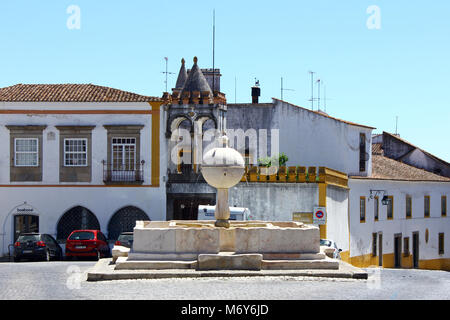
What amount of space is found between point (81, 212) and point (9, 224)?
325 cm

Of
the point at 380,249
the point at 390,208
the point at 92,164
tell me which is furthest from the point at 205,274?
the point at 390,208

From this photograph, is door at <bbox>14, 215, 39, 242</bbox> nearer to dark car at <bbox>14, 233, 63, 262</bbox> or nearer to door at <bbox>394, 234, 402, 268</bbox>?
Answer: dark car at <bbox>14, 233, 63, 262</bbox>

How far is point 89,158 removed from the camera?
39125 millimetres

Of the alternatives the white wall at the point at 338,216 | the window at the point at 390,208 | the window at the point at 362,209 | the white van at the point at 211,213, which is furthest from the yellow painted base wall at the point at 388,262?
the white van at the point at 211,213

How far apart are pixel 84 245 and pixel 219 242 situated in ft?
45.4

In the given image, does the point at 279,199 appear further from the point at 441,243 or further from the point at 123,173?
the point at 441,243

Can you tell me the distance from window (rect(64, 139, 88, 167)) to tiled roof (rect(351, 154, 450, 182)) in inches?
697

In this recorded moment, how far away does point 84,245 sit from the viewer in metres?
33.3

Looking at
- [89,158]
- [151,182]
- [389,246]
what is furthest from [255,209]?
[389,246]

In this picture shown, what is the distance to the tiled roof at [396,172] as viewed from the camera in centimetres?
5214

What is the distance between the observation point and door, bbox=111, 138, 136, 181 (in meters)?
39.0
